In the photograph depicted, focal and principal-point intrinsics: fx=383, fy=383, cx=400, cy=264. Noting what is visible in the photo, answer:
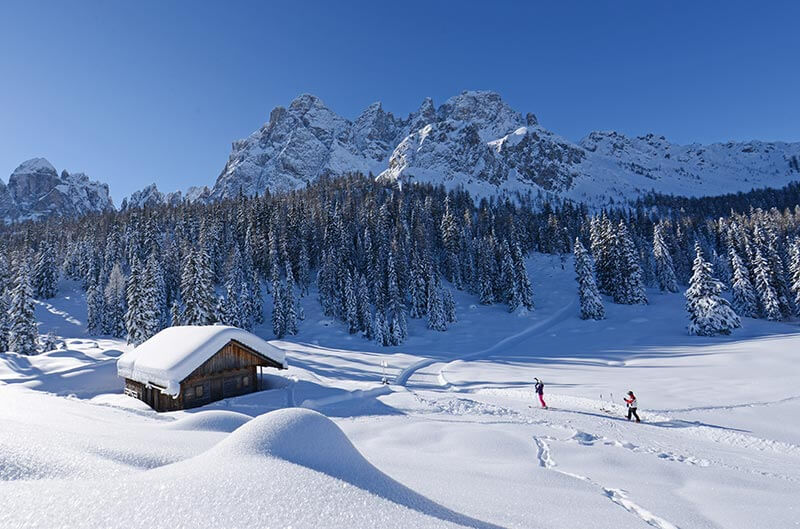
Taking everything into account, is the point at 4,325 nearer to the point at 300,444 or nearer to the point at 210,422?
the point at 210,422

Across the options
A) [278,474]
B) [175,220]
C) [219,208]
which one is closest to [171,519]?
[278,474]

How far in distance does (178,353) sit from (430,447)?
53.1 feet

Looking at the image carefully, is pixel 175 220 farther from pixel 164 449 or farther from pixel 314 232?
pixel 164 449

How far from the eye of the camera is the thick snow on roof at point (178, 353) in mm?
20047

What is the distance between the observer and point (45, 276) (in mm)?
81875

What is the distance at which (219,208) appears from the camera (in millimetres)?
99938

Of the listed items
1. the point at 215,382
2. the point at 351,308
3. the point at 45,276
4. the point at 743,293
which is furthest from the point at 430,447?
the point at 45,276

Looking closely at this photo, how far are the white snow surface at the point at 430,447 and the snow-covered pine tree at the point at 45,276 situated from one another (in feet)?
210

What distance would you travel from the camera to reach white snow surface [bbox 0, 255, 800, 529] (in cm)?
331

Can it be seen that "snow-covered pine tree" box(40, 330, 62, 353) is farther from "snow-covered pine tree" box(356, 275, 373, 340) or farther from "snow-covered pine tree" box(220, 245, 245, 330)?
"snow-covered pine tree" box(356, 275, 373, 340)

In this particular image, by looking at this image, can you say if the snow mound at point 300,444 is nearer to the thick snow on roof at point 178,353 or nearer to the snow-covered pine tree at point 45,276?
the thick snow on roof at point 178,353

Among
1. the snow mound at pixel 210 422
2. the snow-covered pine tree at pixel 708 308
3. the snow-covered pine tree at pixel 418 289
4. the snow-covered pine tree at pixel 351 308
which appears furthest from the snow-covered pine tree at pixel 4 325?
the snow-covered pine tree at pixel 708 308

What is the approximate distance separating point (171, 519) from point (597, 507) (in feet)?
20.5

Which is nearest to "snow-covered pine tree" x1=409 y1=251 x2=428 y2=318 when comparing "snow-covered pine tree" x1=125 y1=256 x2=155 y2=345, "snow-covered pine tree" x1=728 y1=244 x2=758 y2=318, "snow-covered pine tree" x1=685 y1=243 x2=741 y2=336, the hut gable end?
"snow-covered pine tree" x1=685 y1=243 x2=741 y2=336
